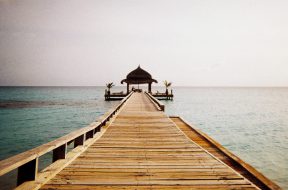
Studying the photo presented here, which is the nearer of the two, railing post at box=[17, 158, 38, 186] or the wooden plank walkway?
railing post at box=[17, 158, 38, 186]

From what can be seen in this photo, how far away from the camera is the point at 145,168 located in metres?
3.61

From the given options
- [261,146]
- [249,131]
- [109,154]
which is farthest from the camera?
[249,131]

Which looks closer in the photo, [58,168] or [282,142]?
[58,168]

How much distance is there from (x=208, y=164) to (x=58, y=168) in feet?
9.70

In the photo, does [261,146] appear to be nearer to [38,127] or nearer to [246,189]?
[246,189]

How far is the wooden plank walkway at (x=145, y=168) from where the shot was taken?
2.98 m

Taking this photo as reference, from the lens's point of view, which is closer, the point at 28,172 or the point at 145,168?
the point at 28,172

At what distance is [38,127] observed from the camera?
71.8 feet

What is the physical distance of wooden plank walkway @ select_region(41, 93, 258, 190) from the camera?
2.98m

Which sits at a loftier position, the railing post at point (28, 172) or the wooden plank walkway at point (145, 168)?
the railing post at point (28, 172)

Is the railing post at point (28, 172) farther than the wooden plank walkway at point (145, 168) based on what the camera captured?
No

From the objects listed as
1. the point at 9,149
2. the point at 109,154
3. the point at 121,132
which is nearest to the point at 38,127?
the point at 9,149

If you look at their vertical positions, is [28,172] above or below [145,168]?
above

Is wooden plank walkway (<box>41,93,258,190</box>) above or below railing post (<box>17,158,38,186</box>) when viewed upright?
below
